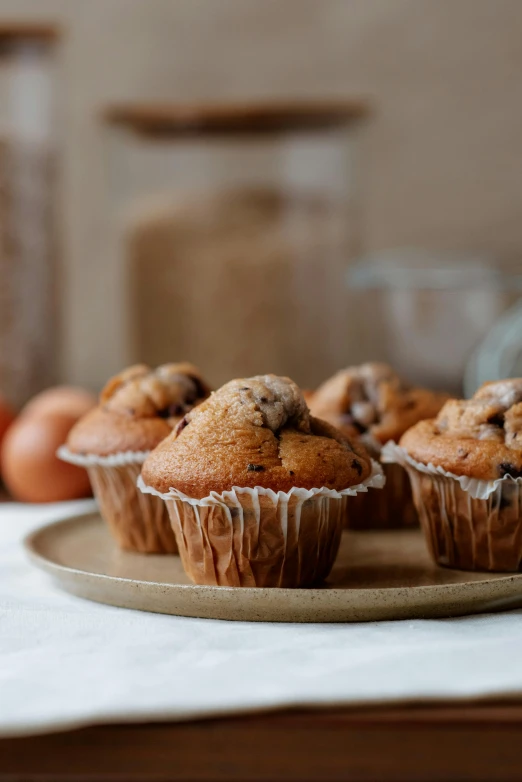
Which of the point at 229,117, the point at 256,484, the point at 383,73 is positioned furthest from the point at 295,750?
the point at 383,73

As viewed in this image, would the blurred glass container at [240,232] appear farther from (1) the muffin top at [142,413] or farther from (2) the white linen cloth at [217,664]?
(2) the white linen cloth at [217,664]

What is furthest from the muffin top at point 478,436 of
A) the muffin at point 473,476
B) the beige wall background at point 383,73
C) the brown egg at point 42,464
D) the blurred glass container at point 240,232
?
the beige wall background at point 383,73

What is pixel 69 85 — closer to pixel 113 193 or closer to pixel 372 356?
pixel 113 193

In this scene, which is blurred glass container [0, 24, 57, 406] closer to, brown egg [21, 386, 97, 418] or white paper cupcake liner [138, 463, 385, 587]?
brown egg [21, 386, 97, 418]

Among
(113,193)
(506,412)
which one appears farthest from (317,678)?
(113,193)

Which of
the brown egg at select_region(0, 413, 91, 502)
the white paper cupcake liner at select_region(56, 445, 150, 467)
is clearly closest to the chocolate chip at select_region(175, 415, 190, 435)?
the white paper cupcake liner at select_region(56, 445, 150, 467)

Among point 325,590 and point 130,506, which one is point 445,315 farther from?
point 325,590

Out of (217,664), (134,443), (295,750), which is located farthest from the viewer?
(134,443)
